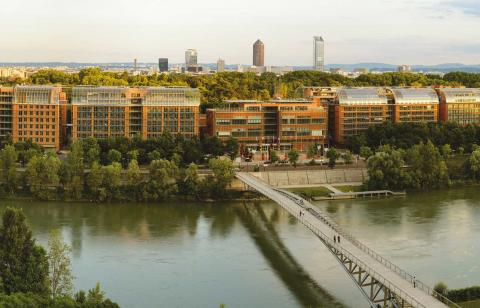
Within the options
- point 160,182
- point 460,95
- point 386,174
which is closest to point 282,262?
point 160,182

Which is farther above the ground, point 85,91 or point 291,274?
point 85,91

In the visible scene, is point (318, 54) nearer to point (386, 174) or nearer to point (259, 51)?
point (259, 51)

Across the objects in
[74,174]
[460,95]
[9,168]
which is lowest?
[74,174]

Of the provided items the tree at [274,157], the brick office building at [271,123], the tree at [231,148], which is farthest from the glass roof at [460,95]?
the tree at [231,148]

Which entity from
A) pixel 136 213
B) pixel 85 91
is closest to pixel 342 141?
pixel 85 91

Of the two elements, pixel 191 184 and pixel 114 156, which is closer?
pixel 191 184

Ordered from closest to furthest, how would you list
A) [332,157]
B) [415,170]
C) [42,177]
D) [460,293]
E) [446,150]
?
[460,293] → [42,177] → [415,170] → [332,157] → [446,150]

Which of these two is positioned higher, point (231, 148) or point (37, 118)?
point (37, 118)

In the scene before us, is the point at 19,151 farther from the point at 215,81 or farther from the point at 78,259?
the point at 215,81
